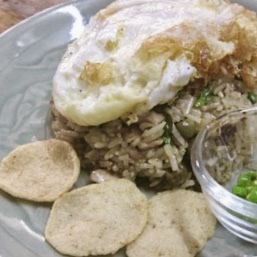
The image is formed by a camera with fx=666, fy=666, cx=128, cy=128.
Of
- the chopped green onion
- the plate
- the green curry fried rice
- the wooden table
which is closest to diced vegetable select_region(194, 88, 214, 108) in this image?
the green curry fried rice

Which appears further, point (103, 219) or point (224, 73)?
point (224, 73)

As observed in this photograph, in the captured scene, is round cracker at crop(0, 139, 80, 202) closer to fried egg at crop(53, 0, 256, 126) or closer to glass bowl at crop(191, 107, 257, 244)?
fried egg at crop(53, 0, 256, 126)

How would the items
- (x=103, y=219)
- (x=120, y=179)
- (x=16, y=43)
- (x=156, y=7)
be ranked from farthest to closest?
(x=16, y=43), (x=156, y=7), (x=120, y=179), (x=103, y=219)

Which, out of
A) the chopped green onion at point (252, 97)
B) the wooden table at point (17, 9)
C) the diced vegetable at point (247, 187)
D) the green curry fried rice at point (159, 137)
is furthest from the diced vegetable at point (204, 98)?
the wooden table at point (17, 9)

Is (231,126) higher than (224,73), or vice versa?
(224,73)

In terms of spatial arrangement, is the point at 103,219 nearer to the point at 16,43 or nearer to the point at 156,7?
the point at 156,7

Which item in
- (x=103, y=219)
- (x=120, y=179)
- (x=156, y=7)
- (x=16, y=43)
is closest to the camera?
(x=103, y=219)

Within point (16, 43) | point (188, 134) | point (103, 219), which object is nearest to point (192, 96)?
point (188, 134)

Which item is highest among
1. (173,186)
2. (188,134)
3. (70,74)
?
(70,74)
